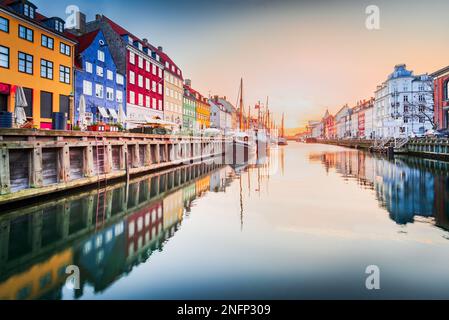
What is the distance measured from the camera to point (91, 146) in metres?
18.7

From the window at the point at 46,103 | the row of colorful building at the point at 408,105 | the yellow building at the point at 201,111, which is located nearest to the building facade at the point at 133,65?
the window at the point at 46,103

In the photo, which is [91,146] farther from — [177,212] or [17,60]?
[17,60]

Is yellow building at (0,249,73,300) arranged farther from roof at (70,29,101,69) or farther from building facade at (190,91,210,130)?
building facade at (190,91,210,130)

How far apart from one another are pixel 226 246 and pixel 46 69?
101 feet

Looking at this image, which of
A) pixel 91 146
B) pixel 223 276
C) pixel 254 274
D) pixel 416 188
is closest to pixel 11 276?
pixel 223 276

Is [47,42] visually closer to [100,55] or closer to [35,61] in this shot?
[35,61]

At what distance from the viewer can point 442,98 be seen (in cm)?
5788

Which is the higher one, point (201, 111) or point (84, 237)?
point (201, 111)

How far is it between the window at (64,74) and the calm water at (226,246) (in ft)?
73.4

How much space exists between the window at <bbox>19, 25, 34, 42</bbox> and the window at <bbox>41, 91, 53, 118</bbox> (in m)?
4.98

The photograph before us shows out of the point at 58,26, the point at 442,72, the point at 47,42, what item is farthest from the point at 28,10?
the point at 442,72

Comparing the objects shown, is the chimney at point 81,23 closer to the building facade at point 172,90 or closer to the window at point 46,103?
the building facade at point 172,90

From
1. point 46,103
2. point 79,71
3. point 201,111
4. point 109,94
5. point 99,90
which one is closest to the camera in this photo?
point 46,103

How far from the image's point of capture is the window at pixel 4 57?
2677 cm
